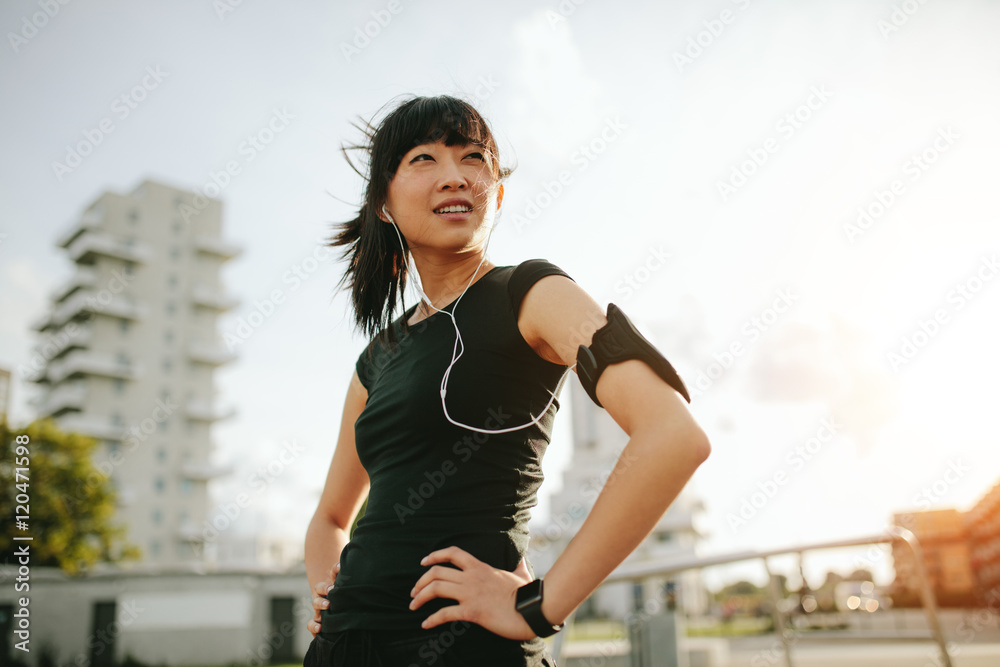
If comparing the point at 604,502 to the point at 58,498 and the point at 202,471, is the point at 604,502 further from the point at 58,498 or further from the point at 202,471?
the point at 202,471

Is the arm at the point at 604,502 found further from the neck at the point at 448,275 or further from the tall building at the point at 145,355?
the tall building at the point at 145,355

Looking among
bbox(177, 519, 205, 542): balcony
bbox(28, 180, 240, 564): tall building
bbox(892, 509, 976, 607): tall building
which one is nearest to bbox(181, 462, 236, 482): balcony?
bbox(28, 180, 240, 564): tall building

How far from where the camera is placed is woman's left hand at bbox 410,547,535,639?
1.10m

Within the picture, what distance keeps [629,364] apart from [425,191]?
636mm

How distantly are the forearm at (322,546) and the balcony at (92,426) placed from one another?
4934 centimetres

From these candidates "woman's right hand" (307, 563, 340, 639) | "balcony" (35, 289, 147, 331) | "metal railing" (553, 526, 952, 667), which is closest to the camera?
"woman's right hand" (307, 563, 340, 639)

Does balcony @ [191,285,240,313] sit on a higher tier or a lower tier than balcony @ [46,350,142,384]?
higher

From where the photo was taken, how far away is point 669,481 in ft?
3.28

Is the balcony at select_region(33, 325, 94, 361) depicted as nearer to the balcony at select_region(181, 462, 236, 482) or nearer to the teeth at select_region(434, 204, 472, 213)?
the balcony at select_region(181, 462, 236, 482)

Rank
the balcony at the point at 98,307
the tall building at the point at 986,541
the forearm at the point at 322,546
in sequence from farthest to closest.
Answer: the balcony at the point at 98,307
the tall building at the point at 986,541
the forearm at the point at 322,546

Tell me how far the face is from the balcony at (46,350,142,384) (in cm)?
5020

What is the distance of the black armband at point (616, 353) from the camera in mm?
1082

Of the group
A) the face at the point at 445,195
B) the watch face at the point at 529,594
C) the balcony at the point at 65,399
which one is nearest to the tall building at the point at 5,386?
the balcony at the point at 65,399

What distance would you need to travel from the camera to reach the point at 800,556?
327 cm
